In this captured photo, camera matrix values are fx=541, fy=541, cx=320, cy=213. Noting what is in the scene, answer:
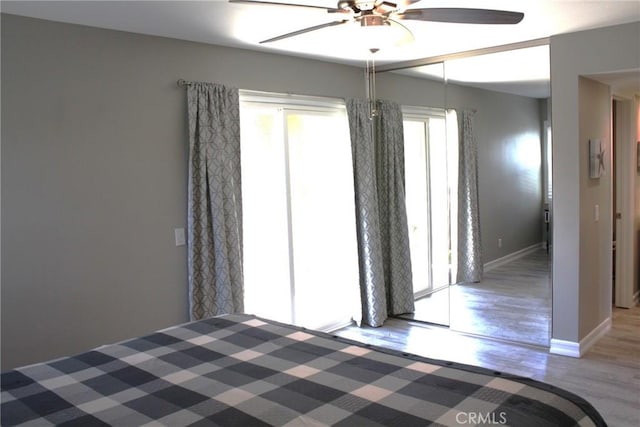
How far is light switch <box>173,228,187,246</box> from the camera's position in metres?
3.64

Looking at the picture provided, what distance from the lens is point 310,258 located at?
4.71 meters

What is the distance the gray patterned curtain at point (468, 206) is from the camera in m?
4.64

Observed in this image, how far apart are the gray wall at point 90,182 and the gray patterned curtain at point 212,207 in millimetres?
88

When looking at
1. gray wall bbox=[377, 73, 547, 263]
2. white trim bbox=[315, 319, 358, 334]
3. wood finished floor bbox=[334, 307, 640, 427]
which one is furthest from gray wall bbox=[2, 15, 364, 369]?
gray wall bbox=[377, 73, 547, 263]

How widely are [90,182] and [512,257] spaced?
329cm

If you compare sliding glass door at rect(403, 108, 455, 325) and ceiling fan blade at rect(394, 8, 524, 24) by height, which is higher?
ceiling fan blade at rect(394, 8, 524, 24)

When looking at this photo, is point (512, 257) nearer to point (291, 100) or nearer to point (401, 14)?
point (291, 100)

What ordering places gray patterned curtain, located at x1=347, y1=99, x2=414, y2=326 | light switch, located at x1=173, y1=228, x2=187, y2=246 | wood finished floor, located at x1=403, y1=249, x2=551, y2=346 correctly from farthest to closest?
gray patterned curtain, located at x1=347, y1=99, x2=414, y2=326
wood finished floor, located at x1=403, y1=249, x2=551, y2=346
light switch, located at x1=173, y1=228, x2=187, y2=246

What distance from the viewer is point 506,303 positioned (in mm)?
4527

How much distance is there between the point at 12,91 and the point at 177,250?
1.36 metres

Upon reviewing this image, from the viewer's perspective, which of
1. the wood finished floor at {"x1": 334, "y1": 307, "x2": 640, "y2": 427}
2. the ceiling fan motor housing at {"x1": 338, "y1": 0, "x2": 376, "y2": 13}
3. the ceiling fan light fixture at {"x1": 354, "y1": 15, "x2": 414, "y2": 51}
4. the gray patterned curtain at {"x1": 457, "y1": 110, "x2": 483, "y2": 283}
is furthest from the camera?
the gray patterned curtain at {"x1": 457, "y1": 110, "x2": 483, "y2": 283}

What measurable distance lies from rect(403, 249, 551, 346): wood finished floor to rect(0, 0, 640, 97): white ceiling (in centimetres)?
143

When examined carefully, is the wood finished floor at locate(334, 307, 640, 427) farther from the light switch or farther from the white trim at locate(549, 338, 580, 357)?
the light switch

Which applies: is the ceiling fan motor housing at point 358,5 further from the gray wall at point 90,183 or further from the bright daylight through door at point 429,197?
the bright daylight through door at point 429,197
